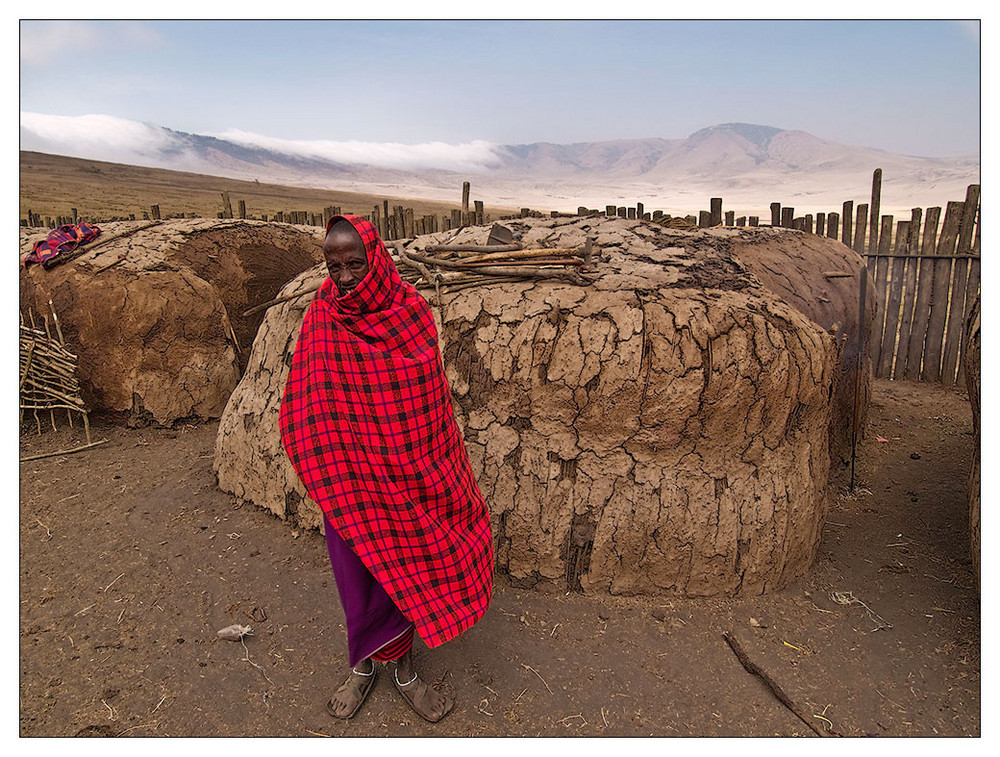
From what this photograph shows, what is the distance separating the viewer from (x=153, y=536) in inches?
150

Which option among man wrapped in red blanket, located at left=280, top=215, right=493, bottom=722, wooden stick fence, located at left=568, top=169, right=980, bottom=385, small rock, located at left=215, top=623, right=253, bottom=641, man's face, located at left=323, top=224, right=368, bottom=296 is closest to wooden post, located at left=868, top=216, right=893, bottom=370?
wooden stick fence, located at left=568, top=169, right=980, bottom=385

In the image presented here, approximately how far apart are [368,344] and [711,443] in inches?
71.7

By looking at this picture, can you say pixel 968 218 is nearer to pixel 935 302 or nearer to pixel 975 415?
pixel 935 302

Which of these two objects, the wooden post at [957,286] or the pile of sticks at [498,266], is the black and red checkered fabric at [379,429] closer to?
the pile of sticks at [498,266]

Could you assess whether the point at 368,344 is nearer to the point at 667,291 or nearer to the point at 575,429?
the point at 575,429

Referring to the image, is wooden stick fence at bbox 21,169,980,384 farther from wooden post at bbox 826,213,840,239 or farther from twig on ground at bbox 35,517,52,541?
twig on ground at bbox 35,517,52,541

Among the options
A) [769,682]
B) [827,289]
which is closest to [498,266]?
[769,682]

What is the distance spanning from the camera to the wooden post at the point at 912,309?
7.01 metres

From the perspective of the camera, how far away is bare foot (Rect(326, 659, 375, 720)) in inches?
95.9

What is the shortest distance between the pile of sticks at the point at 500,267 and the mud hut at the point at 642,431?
0.10m

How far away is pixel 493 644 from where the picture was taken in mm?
2842

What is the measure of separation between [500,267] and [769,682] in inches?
92.4

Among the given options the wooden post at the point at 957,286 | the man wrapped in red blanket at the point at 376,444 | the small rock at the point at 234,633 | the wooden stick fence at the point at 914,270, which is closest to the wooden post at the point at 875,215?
the wooden stick fence at the point at 914,270

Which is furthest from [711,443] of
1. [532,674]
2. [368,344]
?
[368,344]
